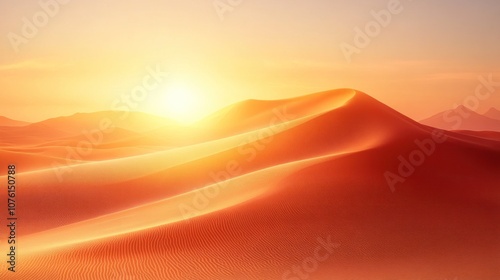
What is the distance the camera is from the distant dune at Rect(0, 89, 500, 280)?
45.6 feet

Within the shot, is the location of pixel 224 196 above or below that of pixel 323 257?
above

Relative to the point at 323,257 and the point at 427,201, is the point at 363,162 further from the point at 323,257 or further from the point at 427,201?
the point at 323,257

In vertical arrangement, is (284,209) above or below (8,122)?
below

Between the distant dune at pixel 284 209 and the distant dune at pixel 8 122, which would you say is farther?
the distant dune at pixel 8 122

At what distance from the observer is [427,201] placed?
1920cm

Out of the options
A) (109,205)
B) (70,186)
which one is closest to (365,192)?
(109,205)

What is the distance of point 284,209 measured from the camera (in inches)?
674

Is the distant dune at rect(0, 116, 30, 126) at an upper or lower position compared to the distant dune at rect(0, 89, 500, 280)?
upper

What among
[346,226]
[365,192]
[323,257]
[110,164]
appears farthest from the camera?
[110,164]

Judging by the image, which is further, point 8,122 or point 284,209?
point 8,122

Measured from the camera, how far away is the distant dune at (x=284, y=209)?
45.6 ft

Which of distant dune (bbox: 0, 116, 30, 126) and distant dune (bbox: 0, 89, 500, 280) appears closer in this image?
distant dune (bbox: 0, 89, 500, 280)

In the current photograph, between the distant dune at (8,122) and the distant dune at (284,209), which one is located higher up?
the distant dune at (8,122)

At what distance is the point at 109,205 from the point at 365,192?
12265 mm
